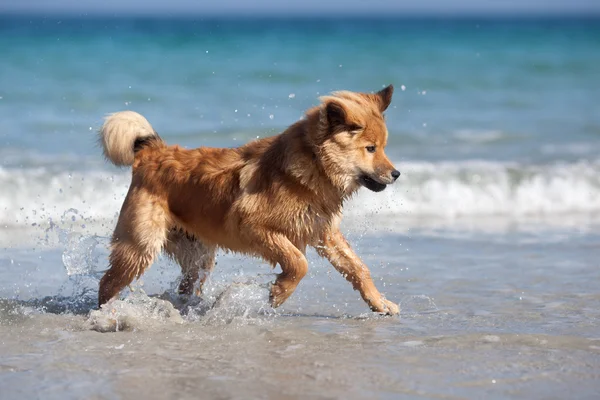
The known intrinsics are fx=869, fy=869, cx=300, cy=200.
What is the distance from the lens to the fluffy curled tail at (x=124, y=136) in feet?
21.5

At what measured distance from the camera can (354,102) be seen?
5.97m

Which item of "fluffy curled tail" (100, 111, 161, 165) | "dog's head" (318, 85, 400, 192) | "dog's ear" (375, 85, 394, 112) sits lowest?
"fluffy curled tail" (100, 111, 161, 165)

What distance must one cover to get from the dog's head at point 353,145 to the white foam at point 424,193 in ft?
14.5

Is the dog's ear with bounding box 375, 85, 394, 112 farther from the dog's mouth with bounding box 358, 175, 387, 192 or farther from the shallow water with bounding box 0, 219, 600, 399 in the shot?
the shallow water with bounding box 0, 219, 600, 399

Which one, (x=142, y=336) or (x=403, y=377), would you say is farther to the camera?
(x=142, y=336)

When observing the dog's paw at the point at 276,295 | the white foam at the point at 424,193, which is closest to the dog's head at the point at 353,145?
the dog's paw at the point at 276,295

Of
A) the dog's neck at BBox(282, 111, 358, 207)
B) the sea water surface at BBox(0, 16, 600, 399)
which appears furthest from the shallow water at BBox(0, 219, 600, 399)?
the dog's neck at BBox(282, 111, 358, 207)

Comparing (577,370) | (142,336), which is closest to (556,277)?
(577,370)

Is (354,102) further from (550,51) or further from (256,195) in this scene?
(550,51)

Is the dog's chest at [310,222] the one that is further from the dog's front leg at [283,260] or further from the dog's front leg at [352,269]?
the dog's front leg at [352,269]

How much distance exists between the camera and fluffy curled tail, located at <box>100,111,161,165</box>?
655cm

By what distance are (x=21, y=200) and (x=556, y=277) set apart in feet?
21.9

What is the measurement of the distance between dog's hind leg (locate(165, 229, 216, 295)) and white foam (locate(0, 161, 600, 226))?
12.0ft

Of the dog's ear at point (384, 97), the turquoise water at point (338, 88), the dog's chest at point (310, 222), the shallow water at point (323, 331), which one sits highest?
Result: the turquoise water at point (338, 88)
